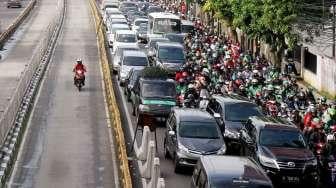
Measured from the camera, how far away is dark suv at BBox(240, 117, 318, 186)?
70.4 feet

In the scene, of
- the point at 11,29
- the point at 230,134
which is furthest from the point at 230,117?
the point at 11,29

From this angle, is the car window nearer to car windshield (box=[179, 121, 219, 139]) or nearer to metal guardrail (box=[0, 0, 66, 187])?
car windshield (box=[179, 121, 219, 139])

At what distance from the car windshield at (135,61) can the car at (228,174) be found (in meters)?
21.8

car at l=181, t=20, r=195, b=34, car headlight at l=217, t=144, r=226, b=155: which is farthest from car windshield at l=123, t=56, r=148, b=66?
car headlight at l=217, t=144, r=226, b=155

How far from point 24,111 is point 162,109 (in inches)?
206

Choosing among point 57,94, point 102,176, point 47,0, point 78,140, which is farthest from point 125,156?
point 47,0

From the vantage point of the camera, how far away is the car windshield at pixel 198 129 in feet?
76.9

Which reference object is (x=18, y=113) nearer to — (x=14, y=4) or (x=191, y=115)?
(x=191, y=115)

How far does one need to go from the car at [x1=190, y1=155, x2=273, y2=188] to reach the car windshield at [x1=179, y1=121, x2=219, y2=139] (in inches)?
188

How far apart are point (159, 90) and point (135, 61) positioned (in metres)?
9.71

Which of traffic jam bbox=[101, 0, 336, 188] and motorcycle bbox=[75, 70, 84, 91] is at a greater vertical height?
traffic jam bbox=[101, 0, 336, 188]

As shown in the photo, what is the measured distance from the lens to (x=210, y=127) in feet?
78.0

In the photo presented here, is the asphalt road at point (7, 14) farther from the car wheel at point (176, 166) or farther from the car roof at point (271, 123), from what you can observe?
the car wheel at point (176, 166)

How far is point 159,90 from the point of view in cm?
3088
